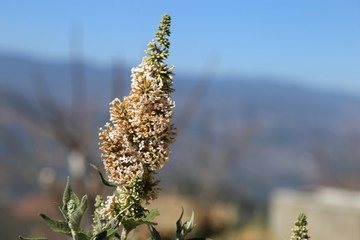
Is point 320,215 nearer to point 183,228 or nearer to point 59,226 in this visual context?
point 183,228

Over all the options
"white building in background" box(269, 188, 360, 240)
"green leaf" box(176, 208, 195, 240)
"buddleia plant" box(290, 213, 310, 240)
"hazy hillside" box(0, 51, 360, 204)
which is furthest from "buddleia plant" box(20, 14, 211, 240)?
"white building in background" box(269, 188, 360, 240)

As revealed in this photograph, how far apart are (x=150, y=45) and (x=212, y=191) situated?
42.1 feet

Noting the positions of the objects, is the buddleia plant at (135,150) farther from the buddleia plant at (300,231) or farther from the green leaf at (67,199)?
the buddleia plant at (300,231)

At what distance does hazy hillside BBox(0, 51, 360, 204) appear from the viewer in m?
10.4

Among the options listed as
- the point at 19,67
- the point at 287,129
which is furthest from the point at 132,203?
the point at 19,67

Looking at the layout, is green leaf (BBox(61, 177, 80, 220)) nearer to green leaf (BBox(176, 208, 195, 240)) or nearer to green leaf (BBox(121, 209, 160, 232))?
green leaf (BBox(121, 209, 160, 232))

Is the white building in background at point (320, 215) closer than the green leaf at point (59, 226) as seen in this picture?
No

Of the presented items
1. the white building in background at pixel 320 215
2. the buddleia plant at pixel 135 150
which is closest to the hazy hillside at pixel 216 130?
the white building in background at pixel 320 215

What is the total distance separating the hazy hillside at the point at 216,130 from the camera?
10430 millimetres

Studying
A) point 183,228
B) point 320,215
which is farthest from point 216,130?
point 183,228

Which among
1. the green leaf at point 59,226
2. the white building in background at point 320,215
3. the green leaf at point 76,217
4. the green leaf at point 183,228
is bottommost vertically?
the white building in background at point 320,215

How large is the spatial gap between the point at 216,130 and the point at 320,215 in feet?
60.5

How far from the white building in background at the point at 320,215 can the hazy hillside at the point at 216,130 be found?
1784 mm

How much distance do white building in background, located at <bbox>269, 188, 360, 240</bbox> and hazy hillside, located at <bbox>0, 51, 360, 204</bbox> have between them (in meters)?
1.78
